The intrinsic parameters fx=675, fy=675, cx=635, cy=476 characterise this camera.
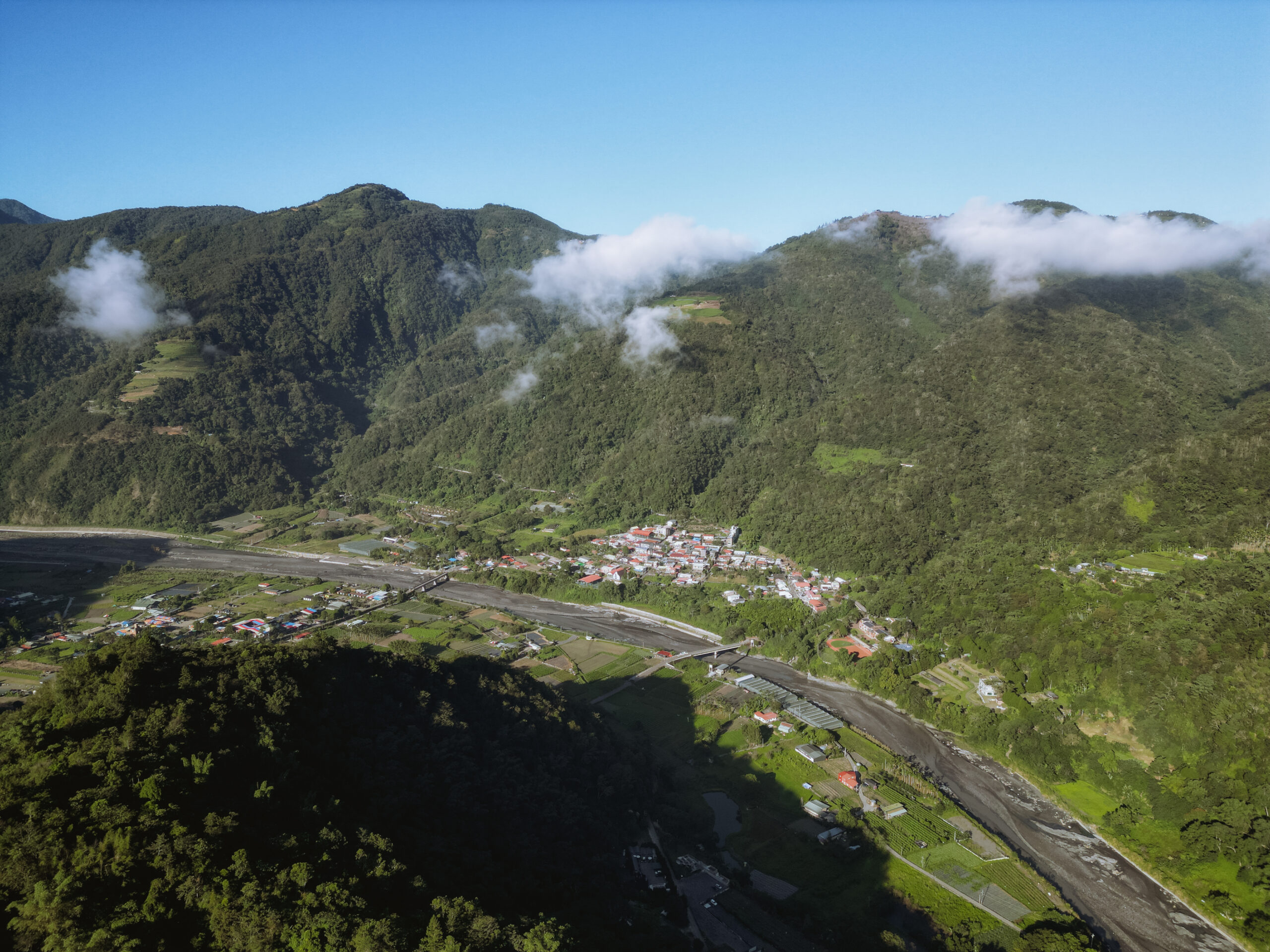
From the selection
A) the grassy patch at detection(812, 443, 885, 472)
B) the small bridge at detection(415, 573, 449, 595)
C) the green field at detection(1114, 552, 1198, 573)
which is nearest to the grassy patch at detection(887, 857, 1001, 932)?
the green field at detection(1114, 552, 1198, 573)

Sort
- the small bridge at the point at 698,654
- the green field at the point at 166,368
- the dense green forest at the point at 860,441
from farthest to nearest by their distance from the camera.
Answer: the green field at the point at 166,368 < the small bridge at the point at 698,654 < the dense green forest at the point at 860,441

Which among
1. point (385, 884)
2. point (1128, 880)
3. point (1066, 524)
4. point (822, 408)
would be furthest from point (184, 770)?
point (822, 408)

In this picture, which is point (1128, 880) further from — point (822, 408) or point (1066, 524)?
A: point (822, 408)

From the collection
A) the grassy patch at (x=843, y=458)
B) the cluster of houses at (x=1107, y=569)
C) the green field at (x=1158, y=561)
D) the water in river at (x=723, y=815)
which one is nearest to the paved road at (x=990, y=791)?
the water in river at (x=723, y=815)

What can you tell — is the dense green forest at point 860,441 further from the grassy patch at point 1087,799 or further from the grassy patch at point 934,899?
the grassy patch at point 934,899

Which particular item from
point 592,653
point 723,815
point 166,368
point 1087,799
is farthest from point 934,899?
point 166,368

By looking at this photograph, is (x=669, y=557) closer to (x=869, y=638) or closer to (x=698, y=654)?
(x=698, y=654)

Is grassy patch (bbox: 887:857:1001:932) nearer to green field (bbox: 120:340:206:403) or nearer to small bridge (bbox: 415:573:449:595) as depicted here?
small bridge (bbox: 415:573:449:595)
